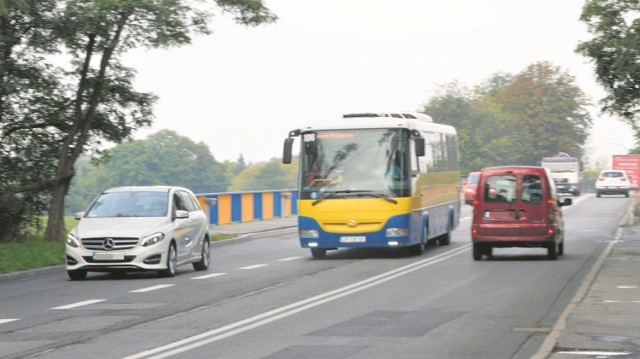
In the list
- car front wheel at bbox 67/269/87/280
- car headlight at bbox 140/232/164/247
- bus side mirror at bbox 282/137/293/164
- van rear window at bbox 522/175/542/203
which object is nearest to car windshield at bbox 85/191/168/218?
car headlight at bbox 140/232/164/247

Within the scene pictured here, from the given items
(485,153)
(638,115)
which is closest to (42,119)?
(638,115)

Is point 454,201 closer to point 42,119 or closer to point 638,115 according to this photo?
point 638,115

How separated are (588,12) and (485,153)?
349ft

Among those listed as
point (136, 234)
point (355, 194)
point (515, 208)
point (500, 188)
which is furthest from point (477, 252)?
point (136, 234)

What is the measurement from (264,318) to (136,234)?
23.9 feet

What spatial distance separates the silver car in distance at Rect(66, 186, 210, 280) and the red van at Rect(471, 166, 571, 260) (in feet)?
18.2

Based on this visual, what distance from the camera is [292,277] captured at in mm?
21922

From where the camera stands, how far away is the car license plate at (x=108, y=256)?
2141 cm

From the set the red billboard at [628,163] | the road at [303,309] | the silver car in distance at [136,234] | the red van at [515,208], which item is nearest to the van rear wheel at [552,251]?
the red van at [515,208]

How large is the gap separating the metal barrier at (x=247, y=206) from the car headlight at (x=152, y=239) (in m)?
19.0

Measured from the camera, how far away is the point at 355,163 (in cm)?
2703

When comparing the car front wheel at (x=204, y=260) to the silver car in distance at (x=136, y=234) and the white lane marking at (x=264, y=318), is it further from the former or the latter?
the white lane marking at (x=264, y=318)

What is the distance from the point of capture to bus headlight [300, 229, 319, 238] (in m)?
27.1

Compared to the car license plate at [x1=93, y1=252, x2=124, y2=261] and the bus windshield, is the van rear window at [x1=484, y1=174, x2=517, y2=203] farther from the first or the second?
the car license plate at [x1=93, y1=252, x2=124, y2=261]
